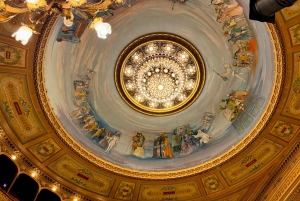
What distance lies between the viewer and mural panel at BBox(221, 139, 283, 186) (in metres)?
11.1

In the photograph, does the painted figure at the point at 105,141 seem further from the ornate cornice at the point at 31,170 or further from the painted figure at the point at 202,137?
the painted figure at the point at 202,137

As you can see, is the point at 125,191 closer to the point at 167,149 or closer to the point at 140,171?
the point at 140,171

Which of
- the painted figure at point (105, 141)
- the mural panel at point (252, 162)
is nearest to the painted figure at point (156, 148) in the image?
the painted figure at point (105, 141)

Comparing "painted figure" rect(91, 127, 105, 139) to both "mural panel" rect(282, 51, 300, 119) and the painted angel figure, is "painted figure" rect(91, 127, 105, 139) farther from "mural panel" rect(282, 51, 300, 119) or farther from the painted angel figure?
"mural panel" rect(282, 51, 300, 119)

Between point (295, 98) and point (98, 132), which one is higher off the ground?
point (295, 98)

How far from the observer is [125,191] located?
1214 cm

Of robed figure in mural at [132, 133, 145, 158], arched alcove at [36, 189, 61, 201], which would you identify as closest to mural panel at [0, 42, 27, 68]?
arched alcove at [36, 189, 61, 201]

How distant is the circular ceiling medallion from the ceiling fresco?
27 cm

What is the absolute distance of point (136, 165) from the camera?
12094 mm

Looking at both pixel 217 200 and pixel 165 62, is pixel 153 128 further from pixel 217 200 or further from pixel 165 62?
pixel 217 200

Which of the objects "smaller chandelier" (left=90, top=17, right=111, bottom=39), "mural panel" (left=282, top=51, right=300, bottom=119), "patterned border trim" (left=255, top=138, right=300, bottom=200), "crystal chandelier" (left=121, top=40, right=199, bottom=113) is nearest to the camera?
"smaller chandelier" (left=90, top=17, right=111, bottom=39)

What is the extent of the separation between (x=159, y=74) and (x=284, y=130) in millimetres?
5365

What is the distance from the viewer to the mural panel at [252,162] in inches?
439

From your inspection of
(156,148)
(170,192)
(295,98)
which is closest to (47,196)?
(156,148)
